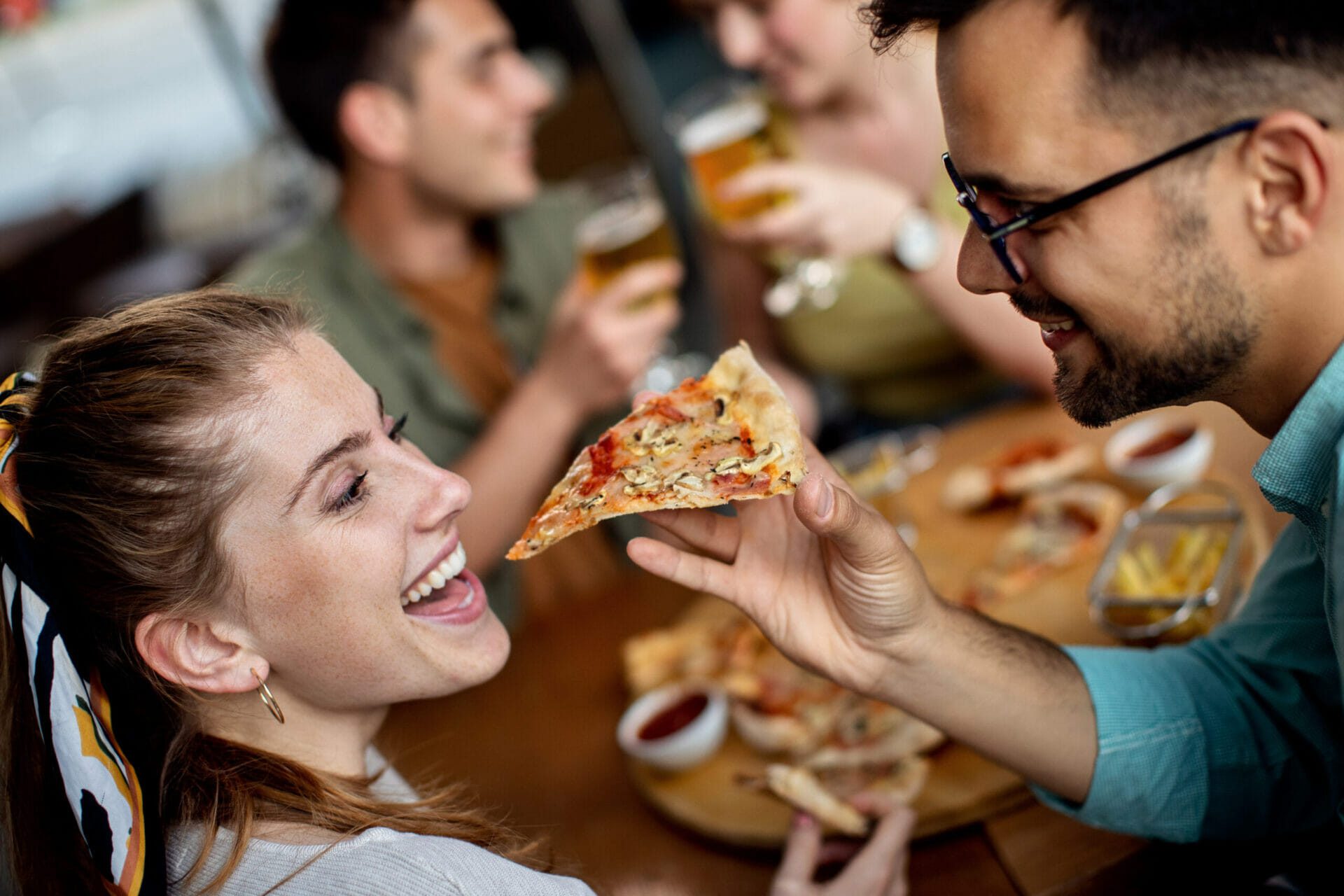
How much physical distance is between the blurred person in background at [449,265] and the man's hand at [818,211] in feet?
1.11

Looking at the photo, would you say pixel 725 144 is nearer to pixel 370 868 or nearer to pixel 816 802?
pixel 816 802

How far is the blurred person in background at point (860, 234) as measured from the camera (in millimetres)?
2375

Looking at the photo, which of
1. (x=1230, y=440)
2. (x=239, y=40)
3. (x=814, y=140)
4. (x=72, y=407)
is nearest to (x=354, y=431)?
(x=72, y=407)

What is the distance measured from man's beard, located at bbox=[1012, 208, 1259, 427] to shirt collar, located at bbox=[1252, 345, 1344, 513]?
0.28ft

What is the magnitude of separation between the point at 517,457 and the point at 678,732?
103 centimetres

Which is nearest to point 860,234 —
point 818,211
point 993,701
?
point 818,211

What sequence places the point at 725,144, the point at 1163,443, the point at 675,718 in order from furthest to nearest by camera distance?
1. the point at 725,144
2. the point at 1163,443
3. the point at 675,718

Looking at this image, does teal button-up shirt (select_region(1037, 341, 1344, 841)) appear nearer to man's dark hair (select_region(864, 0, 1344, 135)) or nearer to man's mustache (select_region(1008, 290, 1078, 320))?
man's mustache (select_region(1008, 290, 1078, 320))

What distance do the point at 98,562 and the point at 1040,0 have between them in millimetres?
1291

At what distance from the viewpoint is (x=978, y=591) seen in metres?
1.97

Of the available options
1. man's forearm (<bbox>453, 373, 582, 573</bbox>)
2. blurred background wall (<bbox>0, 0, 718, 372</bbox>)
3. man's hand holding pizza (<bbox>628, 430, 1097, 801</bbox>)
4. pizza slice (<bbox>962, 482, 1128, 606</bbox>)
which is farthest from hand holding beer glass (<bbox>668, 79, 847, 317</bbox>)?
blurred background wall (<bbox>0, 0, 718, 372</bbox>)

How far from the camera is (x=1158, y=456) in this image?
2.04 meters

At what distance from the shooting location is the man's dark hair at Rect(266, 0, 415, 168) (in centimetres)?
282

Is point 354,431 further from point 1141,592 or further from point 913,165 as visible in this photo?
point 913,165
